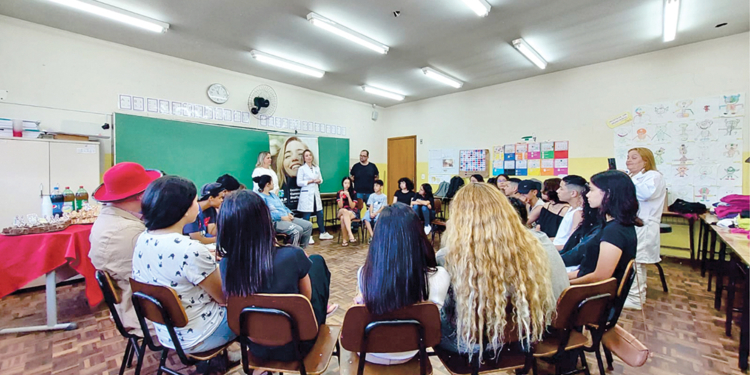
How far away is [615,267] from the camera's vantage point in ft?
5.38

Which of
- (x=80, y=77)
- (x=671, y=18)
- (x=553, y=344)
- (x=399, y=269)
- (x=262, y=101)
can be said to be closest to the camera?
(x=399, y=269)

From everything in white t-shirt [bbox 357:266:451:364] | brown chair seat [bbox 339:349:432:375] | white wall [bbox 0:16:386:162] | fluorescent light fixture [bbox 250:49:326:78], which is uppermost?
fluorescent light fixture [bbox 250:49:326:78]

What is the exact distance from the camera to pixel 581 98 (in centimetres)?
504

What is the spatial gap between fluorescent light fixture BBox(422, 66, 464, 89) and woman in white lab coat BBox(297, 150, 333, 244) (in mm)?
2565

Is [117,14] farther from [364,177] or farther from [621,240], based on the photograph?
[621,240]

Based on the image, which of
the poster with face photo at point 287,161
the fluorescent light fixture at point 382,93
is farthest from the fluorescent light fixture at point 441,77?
the poster with face photo at point 287,161

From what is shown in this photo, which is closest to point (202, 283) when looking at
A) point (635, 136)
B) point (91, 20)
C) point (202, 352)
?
point (202, 352)

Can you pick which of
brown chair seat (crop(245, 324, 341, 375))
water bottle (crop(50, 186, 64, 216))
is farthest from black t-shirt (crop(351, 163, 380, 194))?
brown chair seat (crop(245, 324, 341, 375))

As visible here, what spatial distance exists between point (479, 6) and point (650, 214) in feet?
8.93

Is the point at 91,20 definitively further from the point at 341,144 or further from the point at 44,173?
the point at 341,144

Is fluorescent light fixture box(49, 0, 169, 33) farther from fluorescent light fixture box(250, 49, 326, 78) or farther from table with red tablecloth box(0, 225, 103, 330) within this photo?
table with red tablecloth box(0, 225, 103, 330)

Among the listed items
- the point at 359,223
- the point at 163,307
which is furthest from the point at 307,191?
the point at 163,307

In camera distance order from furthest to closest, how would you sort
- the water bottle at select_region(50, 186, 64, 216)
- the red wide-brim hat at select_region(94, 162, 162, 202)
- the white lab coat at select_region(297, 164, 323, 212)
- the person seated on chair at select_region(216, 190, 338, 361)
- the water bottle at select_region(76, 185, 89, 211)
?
the white lab coat at select_region(297, 164, 323, 212) → the water bottle at select_region(76, 185, 89, 211) → the water bottle at select_region(50, 186, 64, 216) → the red wide-brim hat at select_region(94, 162, 162, 202) → the person seated on chair at select_region(216, 190, 338, 361)

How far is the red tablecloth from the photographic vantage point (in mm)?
2168
